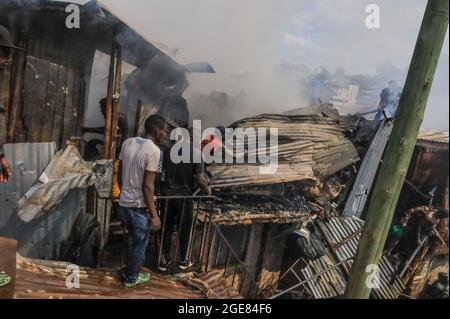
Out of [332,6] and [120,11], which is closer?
[120,11]

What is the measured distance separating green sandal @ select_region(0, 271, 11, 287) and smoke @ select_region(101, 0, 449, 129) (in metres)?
1.83

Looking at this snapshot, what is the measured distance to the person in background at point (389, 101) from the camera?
3.64m

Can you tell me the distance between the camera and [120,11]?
117 inches

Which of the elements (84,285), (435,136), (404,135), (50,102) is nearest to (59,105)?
(50,102)

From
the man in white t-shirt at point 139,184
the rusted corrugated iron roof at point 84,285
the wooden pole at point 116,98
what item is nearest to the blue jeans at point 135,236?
the man in white t-shirt at point 139,184

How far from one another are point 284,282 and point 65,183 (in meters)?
2.10

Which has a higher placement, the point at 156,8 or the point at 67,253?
the point at 156,8

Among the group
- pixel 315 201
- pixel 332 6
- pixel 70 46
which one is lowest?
pixel 315 201

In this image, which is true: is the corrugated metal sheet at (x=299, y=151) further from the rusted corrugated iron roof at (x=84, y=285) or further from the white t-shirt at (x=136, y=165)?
the rusted corrugated iron roof at (x=84, y=285)

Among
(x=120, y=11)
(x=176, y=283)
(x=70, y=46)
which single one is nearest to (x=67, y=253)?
(x=176, y=283)

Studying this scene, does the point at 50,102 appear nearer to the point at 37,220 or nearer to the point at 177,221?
the point at 37,220

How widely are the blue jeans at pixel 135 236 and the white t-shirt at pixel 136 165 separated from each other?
0.21ft

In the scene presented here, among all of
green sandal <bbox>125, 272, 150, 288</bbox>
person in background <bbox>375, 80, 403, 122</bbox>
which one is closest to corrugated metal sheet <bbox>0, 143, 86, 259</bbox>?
green sandal <bbox>125, 272, 150, 288</bbox>
